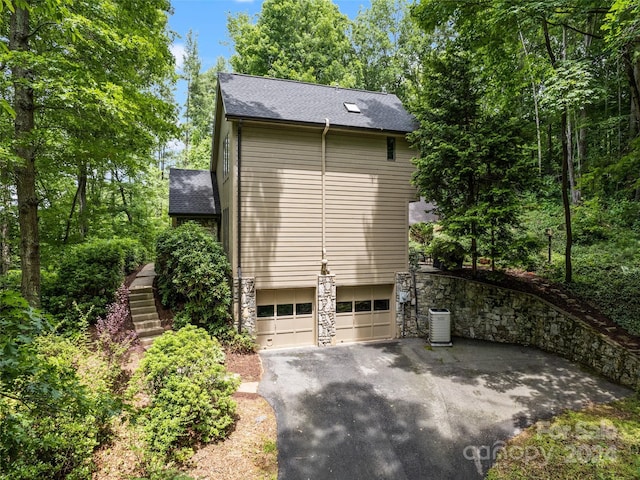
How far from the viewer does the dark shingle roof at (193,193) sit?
1193 cm

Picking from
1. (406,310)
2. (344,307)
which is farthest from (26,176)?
(406,310)

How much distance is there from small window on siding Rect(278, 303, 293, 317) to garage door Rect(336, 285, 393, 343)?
5.21ft

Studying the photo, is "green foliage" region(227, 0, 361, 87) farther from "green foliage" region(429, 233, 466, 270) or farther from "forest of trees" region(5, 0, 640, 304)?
"green foliage" region(429, 233, 466, 270)

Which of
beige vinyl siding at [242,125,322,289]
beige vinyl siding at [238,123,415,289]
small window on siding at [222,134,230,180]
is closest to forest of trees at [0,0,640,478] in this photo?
beige vinyl siding at [238,123,415,289]

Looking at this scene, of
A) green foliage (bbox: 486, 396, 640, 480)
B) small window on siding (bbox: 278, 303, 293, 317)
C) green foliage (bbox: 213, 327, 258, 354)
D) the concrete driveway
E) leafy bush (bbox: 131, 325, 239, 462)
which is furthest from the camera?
small window on siding (bbox: 278, 303, 293, 317)

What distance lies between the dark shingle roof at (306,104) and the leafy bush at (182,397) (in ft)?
21.3

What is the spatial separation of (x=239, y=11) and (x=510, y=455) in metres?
27.2

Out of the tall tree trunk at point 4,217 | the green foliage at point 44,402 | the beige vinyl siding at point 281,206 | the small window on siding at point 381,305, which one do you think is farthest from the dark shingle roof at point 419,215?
the tall tree trunk at point 4,217

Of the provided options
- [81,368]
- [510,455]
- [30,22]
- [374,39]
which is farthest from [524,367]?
[374,39]

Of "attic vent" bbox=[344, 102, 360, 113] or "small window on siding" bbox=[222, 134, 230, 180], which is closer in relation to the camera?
"small window on siding" bbox=[222, 134, 230, 180]

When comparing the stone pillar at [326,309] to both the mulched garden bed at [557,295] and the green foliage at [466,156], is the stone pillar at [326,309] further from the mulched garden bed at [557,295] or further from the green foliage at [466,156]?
the green foliage at [466,156]

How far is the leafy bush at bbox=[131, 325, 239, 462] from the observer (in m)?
5.03

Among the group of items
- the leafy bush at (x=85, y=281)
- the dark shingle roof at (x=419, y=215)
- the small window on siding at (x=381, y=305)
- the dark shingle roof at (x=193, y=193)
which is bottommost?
the small window on siding at (x=381, y=305)

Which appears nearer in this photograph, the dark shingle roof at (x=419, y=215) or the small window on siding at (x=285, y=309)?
the small window on siding at (x=285, y=309)
